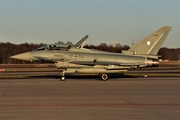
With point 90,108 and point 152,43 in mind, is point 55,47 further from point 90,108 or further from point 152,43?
point 90,108

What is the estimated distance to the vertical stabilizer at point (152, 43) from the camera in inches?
849

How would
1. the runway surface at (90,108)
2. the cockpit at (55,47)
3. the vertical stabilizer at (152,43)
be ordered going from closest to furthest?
1. the runway surface at (90,108)
2. the cockpit at (55,47)
3. the vertical stabilizer at (152,43)

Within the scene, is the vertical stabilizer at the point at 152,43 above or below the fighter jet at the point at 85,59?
above

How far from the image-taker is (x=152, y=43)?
849 inches

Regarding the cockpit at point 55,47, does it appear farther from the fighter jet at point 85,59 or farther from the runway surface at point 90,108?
the runway surface at point 90,108

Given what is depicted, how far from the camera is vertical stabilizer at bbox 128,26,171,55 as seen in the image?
21.6 m

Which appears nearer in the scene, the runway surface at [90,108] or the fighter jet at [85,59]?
the runway surface at [90,108]

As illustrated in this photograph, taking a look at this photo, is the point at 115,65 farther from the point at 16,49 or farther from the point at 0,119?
the point at 16,49

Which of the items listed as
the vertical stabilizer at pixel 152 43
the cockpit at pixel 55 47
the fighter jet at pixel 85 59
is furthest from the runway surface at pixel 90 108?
the vertical stabilizer at pixel 152 43

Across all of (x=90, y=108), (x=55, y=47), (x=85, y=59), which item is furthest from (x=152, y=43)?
(x=90, y=108)

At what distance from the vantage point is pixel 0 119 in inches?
294

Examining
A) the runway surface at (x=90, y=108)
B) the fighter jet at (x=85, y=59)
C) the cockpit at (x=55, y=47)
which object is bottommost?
the runway surface at (x=90, y=108)

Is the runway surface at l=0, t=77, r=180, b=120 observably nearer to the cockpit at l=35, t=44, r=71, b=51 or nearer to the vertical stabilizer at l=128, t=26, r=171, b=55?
the cockpit at l=35, t=44, r=71, b=51

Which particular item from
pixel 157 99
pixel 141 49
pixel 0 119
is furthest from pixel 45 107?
pixel 141 49
